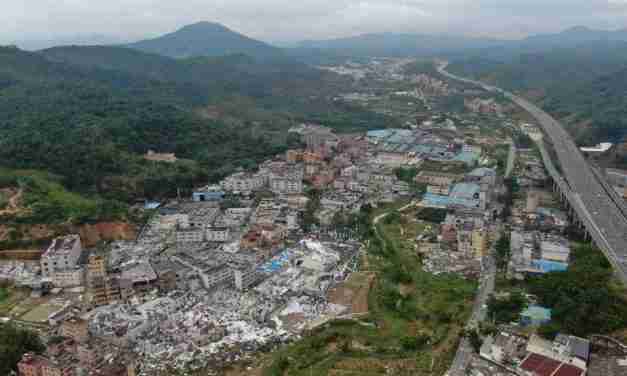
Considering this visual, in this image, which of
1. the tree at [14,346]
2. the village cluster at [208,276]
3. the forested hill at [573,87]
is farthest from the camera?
the forested hill at [573,87]

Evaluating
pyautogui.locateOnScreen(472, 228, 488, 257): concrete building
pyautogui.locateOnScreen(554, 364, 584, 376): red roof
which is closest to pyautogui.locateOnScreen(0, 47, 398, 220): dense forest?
pyautogui.locateOnScreen(472, 228, 488, 257): concrete building

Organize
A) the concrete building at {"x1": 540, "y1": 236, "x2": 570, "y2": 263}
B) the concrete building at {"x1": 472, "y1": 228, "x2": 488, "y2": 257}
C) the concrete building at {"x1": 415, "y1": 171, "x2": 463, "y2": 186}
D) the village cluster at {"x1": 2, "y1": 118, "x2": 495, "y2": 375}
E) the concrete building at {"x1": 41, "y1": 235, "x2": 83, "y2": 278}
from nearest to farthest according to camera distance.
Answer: the village cluster at {"x1": 2, "y1": 118, "x2": 495, "y2": 375} < the concrete building at {"x1": 540, "y1": 236, "x2": 570, "y2": 263} < the concrete building at {"x1": 41, "y1": 235, "x2": 83, "y2": 278} < the concrete building at {"x1": 472, "y1": 228, "x2": 488, "y2": 257} < the concrete building at {"x1": 415, "y1": 171, "x2": 463, "y2": 186}

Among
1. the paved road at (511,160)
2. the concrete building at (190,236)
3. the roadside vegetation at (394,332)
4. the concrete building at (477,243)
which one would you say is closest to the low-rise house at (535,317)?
the roadside vegetation at (394,332)

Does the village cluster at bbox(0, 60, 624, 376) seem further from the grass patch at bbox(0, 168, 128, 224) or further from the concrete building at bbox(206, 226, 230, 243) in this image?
the grass patch at bbox(0, 168, 128, 224)

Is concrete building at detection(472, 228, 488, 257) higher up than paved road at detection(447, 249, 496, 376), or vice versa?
concrete building at detection(472, 228, 488, 257)

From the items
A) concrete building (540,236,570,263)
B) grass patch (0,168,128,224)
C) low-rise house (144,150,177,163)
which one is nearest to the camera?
concrete building (540,236,570,263)

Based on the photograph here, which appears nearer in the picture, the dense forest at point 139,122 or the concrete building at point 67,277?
the concrete building at point 67,277

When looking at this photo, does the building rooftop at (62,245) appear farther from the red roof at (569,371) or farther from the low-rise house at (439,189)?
the low-rise house at (439,189)

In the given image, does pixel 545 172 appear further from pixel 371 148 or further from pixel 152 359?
pixel 152 359
